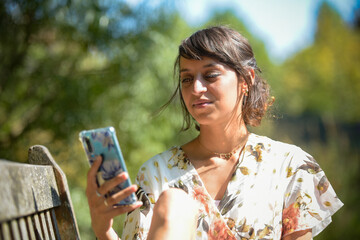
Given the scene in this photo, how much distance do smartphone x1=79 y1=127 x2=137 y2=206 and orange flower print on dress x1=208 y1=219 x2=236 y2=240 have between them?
61 cm

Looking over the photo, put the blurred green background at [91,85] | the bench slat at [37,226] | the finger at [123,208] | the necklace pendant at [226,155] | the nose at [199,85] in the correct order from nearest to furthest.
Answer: the bench slat at [37,226] → the finger at [123,208] → the nose at [199,85] → the necklace pendant at [226,155] → the blurred green background at [91,85]

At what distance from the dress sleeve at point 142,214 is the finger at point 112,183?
557mm

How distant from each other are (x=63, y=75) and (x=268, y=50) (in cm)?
3170

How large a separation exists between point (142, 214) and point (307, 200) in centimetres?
75

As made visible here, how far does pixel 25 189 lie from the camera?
1.25 metres

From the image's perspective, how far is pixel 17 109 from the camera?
609 centimetres

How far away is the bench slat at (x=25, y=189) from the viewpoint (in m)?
1.12

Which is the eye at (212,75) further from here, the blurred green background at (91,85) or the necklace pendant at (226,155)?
the blurred green background at (91,85)

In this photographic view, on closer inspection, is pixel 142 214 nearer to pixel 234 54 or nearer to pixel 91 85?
pixel 234 54

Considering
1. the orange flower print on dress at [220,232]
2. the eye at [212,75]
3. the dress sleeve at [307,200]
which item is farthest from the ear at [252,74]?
the orange flower print on dress at [220,232]

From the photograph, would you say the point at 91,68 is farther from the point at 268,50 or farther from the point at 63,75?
the point at 268,50

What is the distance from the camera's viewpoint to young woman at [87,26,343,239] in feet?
6.48

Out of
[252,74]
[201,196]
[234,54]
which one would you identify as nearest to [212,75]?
[234,54]

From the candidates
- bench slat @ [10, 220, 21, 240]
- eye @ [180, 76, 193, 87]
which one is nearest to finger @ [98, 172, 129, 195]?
bench slat @ [10, 220, 21, 240]
